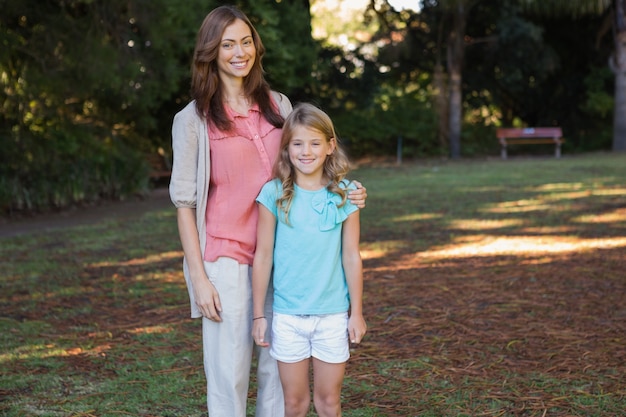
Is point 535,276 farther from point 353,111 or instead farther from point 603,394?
point 353,111

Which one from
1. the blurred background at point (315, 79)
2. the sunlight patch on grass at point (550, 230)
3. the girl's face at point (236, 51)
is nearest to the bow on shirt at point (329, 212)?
the girl's face at point (236, 51)

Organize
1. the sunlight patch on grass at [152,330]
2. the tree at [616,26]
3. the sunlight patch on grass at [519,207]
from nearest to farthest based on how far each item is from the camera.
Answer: the sunlight patch on grass at [152,330] → the sunlight patch on grass at [519,207] → the tree at [616,26]

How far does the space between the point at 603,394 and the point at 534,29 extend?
1956 centimetres

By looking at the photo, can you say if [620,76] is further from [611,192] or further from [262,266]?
[262,266]

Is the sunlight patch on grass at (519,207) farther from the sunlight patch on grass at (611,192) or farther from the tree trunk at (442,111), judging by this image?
the tree trunk at (442,111)

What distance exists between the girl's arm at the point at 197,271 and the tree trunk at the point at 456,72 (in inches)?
807

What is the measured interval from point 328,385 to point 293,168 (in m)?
0.75

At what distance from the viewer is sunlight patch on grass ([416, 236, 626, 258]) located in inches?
299

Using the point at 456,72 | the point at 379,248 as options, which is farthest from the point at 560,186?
the point at 456,72

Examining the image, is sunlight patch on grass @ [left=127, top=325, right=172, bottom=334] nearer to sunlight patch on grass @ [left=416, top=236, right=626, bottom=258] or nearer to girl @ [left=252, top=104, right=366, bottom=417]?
girl @ [left=252, top=104, right=366, bottom=417]

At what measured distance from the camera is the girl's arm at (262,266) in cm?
275

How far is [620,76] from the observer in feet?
75.2

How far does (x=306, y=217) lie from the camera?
2.77 metres

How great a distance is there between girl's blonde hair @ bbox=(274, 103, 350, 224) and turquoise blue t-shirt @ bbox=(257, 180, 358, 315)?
28mm
